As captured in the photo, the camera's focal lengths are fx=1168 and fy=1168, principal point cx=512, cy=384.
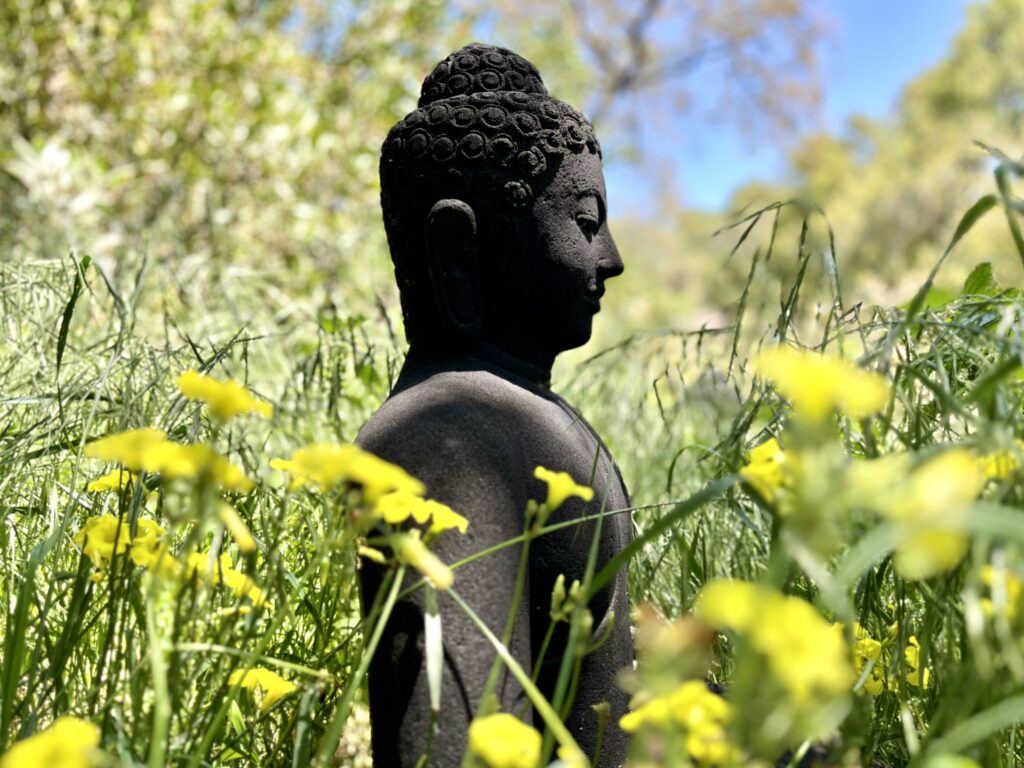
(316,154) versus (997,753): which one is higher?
(316,154)

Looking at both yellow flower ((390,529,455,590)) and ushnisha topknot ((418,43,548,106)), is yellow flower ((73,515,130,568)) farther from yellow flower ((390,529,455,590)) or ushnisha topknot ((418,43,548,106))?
ushnisha topknot ((418,43,548,106))

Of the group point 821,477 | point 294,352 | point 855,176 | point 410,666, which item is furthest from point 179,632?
point 855,176

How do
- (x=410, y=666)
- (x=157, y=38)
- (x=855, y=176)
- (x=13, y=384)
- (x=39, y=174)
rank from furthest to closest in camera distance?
(x=855, y=176) < (x=157, y=38) < (x=39, y=174) < (x=13, y=384) < (x=410, y=666)

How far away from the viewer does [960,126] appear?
82.5ft

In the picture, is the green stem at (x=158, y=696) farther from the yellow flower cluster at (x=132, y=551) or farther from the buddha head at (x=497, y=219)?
the buddha head at (x=497, y=219)

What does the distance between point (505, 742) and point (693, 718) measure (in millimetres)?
152

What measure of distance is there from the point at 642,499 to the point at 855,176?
95.9ft

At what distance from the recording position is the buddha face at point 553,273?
5.01 ft

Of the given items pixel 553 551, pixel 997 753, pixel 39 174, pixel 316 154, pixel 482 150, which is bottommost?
pixel 997 753

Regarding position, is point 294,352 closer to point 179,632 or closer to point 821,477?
point 179,632

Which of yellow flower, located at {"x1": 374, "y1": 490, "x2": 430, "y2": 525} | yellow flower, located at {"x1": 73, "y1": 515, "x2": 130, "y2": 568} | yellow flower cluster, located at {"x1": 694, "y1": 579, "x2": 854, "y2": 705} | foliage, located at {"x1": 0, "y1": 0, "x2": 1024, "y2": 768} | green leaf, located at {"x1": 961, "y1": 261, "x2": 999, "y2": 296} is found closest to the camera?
yellow flower cluster, located at {"x1": 694, "y1": 579, "x2": 854, "y2": 705}

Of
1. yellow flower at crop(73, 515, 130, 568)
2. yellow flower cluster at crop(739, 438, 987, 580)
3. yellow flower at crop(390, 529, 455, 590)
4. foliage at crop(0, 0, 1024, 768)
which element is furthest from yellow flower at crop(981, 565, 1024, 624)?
yellow flower at crop(73, 515, 130, 568)

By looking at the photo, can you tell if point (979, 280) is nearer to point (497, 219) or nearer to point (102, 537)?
point (497, 219)

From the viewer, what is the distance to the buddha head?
1.51 meters
